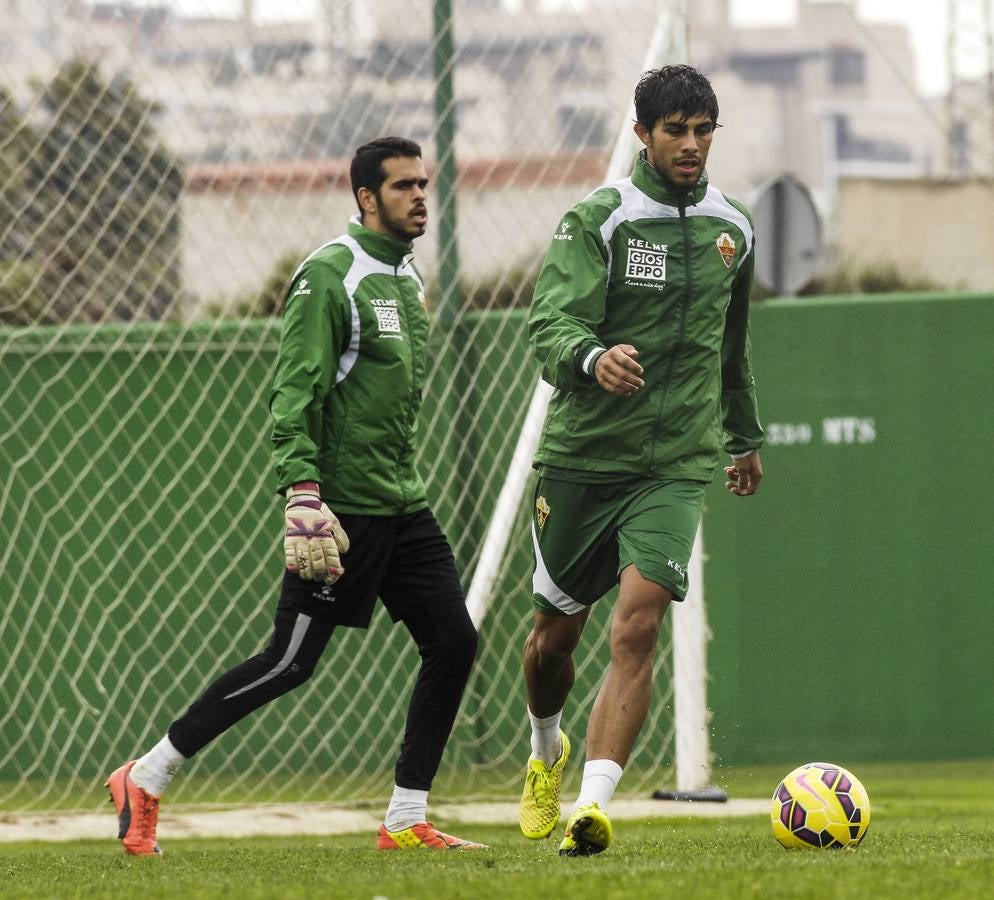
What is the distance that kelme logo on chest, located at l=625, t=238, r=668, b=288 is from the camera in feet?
19.0

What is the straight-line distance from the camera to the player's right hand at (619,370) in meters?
5.27

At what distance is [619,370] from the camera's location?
17.3 ft

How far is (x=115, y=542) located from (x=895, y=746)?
405 cm

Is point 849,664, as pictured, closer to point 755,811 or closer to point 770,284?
point 755,811

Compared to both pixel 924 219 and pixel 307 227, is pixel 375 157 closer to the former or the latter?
pixel 307 227

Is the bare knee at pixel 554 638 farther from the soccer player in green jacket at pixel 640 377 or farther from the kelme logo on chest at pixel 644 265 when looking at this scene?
the kelme logo on chest at pixel 644 265

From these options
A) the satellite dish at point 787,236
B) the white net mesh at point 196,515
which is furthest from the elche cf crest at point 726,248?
the satellite dish at point 787,236

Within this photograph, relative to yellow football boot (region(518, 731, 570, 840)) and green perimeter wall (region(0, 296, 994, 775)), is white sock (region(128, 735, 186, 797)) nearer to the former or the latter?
yellow football boot (region(518, 731, 570, 840))

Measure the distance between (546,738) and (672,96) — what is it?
2.19 meters

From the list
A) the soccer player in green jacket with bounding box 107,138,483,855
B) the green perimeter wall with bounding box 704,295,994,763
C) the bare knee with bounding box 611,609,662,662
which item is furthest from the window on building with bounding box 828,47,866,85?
the bare knee with bounding box 611,609,662,662

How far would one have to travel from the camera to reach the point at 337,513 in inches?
248

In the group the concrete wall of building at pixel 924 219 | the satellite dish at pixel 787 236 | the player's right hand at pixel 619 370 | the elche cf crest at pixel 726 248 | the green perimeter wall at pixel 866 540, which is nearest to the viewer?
the player's right hand at pixel 619 370

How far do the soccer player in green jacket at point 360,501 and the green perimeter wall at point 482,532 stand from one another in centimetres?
255

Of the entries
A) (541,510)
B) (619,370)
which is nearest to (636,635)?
(541,510)
